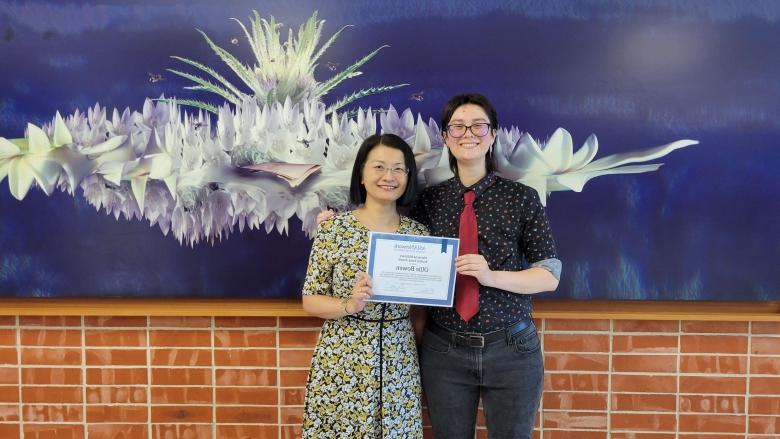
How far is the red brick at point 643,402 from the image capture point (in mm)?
1893

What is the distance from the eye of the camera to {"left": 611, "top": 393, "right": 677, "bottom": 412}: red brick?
74.5 inches

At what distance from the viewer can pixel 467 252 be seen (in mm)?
1476

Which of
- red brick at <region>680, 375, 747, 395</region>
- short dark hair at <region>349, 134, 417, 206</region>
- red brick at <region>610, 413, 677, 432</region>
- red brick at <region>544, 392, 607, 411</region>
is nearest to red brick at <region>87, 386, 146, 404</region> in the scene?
short dark hair at <region>349, 134, 417, 206</region>

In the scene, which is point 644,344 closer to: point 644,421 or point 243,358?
point 644,421

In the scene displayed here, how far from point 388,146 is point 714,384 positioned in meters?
1.51

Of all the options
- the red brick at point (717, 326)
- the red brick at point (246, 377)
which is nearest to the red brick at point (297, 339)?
the red brick at point (246, 377)

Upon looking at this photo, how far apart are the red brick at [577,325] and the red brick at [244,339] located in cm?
104

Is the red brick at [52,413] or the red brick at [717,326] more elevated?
the red brick at [717,326]

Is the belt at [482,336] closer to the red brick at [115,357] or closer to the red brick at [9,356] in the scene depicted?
the red brick at [115,357]

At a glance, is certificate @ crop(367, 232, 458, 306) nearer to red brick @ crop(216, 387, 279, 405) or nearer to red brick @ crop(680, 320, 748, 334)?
red brick @ crop(216, 387, 279, 405)

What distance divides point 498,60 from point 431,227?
27.3 inches

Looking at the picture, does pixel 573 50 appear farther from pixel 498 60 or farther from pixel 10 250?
pixel 10 250

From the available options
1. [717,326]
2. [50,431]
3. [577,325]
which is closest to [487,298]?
[577,325]

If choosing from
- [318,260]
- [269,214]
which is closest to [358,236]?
[318,260]
